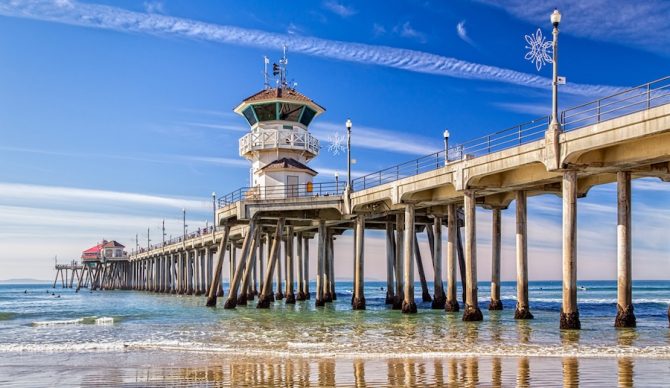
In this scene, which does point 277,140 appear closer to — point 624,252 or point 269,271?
point 269,271

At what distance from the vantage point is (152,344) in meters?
23.2

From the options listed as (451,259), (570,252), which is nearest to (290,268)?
(451,259)

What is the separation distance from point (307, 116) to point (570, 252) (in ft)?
99.1

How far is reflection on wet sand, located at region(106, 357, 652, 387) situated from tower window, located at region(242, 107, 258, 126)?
34.4 m

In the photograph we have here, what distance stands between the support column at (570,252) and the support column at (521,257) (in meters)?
5.40

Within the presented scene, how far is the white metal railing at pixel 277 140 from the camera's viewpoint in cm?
4934

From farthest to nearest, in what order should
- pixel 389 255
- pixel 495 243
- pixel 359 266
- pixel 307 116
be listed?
1. pixel 307 116
2. pixel 389 255
3. pixel 359 266
4. pixel 495 243

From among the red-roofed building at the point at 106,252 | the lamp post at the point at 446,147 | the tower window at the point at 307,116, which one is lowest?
the red-roofed building at the point at 106,252

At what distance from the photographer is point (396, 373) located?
48.9ft

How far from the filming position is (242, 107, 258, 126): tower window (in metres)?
50.8

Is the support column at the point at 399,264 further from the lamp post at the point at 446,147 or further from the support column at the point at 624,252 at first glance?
the support column at the point at 624,252

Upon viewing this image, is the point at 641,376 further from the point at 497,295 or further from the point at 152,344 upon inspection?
the point at 497,295

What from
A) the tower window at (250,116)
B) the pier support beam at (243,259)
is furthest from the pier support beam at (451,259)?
the tower window at (250,116)

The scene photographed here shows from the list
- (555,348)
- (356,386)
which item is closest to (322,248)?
(555,348)
